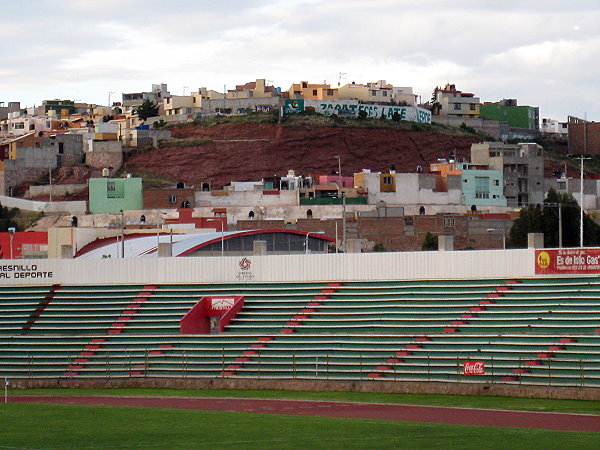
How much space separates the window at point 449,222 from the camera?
124m

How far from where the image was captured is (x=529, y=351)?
157ft

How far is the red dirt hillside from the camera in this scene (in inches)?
6934

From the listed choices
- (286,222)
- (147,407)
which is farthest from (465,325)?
(286,222)

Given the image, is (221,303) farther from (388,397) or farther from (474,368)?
(474,368)

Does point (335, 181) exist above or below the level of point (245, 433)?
above

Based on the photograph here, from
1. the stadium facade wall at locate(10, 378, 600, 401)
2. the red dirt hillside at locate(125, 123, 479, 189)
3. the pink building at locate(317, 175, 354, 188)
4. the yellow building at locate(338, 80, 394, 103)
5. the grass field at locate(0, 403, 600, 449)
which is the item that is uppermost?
the yellow building at locate(338, 80, 394, 103)

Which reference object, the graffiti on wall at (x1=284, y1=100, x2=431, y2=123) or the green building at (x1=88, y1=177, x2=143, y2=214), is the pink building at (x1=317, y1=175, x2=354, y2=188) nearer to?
the green building at (x1=88, y1=177, x2=143, y2=214)

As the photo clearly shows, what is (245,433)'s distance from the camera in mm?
35625

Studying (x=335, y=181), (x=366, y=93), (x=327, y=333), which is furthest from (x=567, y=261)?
(x=366, y=93)

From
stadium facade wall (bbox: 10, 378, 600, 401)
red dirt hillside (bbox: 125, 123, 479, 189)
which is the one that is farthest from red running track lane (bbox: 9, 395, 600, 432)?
red dirt hillside (bbox: 125, 123, 479, 189)

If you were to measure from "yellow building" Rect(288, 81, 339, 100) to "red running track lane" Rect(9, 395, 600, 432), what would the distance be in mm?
141851

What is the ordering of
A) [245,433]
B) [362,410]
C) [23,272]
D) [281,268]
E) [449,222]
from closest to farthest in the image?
[245,433] < [362,410] < [281,268] < [23,272] < [449,222]

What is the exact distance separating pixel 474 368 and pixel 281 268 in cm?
1409

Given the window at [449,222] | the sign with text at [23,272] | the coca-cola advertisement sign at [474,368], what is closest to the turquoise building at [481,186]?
the window at [449,222]
